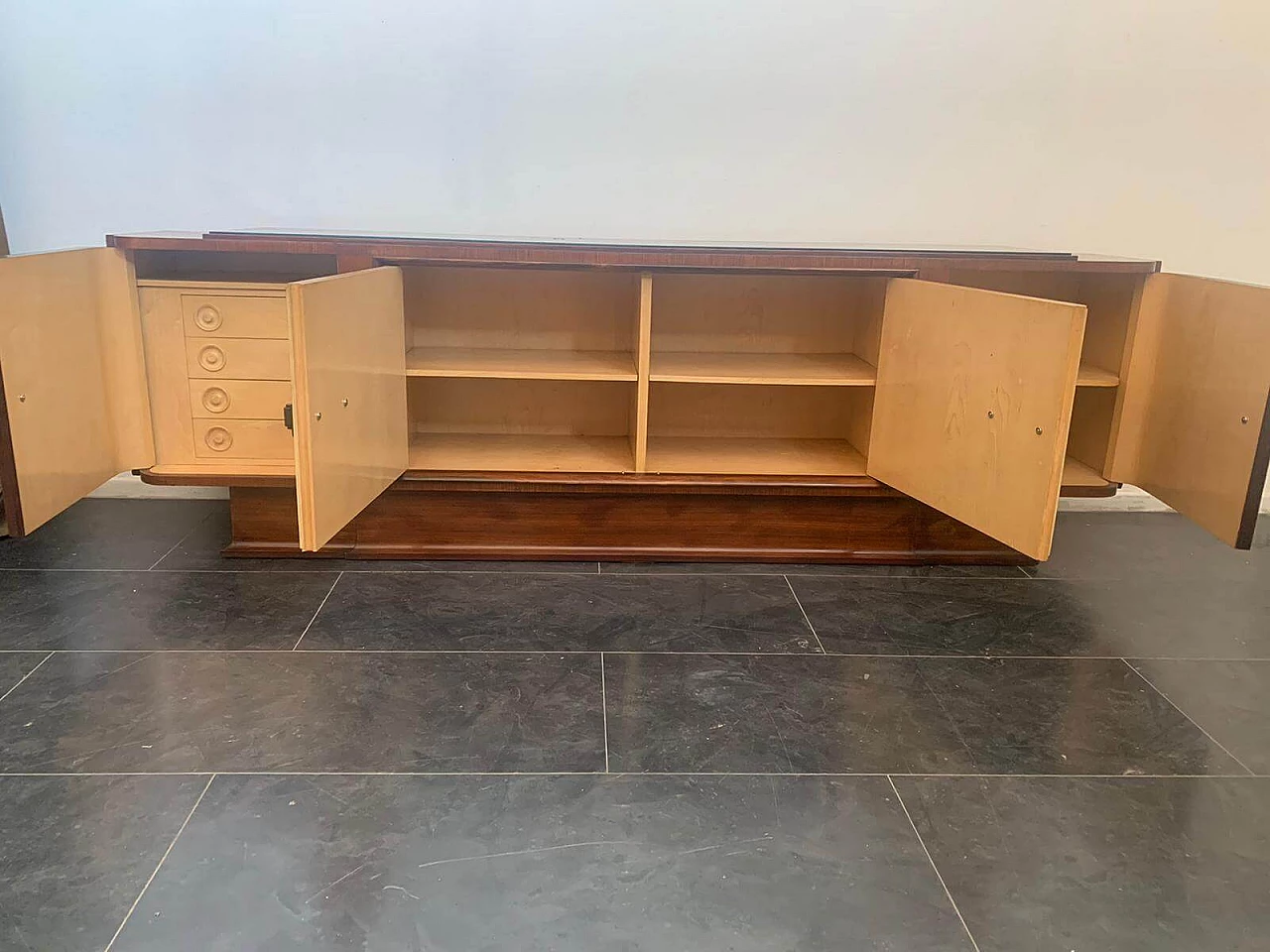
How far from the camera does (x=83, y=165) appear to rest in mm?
2477

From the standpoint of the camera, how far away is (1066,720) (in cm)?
168

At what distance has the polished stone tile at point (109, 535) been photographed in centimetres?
226

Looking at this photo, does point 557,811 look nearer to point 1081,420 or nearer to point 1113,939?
point 1113,939

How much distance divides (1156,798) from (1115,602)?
0.82 metres

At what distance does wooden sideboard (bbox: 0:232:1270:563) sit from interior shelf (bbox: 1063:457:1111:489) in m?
0.01

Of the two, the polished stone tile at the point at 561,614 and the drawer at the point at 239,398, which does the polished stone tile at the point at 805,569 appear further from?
the drawer at the point at 239,398

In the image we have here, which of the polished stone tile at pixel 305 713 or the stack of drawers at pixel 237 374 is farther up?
the stack of drawers at pixel 237 374

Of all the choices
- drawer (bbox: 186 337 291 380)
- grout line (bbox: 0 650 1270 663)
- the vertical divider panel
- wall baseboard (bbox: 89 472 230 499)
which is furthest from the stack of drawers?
the vertical divider panel

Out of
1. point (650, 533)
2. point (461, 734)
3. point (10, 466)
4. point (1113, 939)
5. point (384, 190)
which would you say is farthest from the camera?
point (384, 190)

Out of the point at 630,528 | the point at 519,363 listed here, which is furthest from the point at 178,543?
the point at 630,528

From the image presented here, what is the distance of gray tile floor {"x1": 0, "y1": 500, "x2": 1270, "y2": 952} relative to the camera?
1.20 m

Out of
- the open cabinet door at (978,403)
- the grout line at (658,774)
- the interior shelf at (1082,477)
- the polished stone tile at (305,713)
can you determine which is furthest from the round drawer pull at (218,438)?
the interior shelf at (1082,477)

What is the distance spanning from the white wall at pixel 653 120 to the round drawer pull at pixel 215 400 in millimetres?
663

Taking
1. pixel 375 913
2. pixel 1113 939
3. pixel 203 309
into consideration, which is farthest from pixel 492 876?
pixel 203 309
